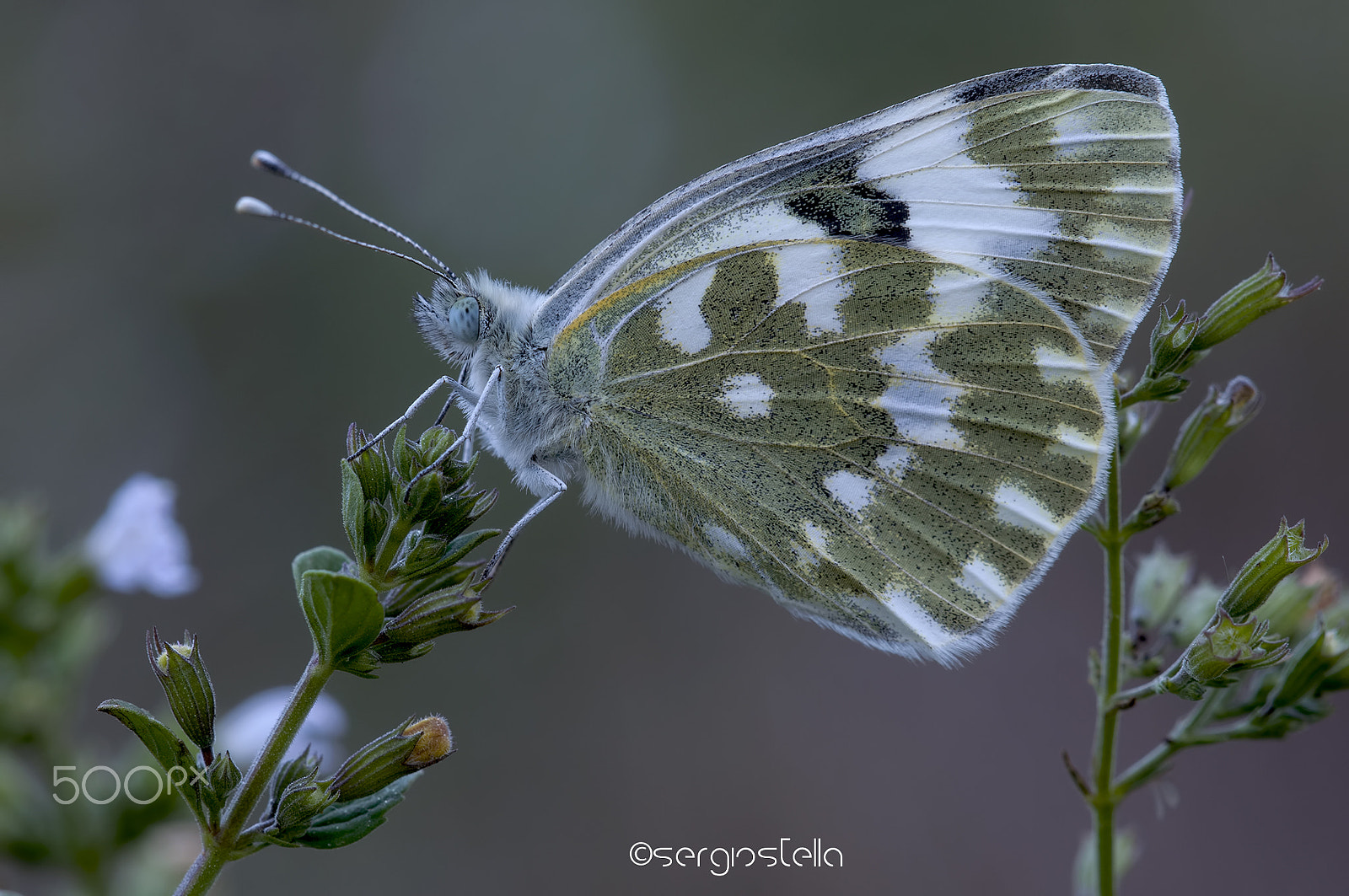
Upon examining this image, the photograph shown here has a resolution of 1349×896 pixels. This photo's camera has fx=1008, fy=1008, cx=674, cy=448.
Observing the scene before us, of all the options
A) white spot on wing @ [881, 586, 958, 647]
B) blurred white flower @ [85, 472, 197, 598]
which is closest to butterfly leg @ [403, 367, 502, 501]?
blurred white flower @ [85, 472, 197, 598]

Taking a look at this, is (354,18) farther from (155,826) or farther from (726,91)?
(155,826)

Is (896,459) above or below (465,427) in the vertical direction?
above

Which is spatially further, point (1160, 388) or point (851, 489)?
point (851, 489)

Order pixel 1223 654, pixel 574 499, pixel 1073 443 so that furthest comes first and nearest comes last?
pixel 574 499 → pixel 1073 443 → pixel 1223 654

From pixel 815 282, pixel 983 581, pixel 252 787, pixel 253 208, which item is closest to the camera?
pixel 252 787

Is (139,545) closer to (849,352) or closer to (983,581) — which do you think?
(849,352)

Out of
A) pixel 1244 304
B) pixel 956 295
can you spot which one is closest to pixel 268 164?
pixel 956 295

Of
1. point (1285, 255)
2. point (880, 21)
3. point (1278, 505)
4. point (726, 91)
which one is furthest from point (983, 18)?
point (1278, 505)

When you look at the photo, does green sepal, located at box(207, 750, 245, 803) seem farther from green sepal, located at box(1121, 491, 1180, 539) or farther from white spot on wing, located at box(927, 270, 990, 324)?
white spot on wing, located at box(927, 270, 990, 324)
